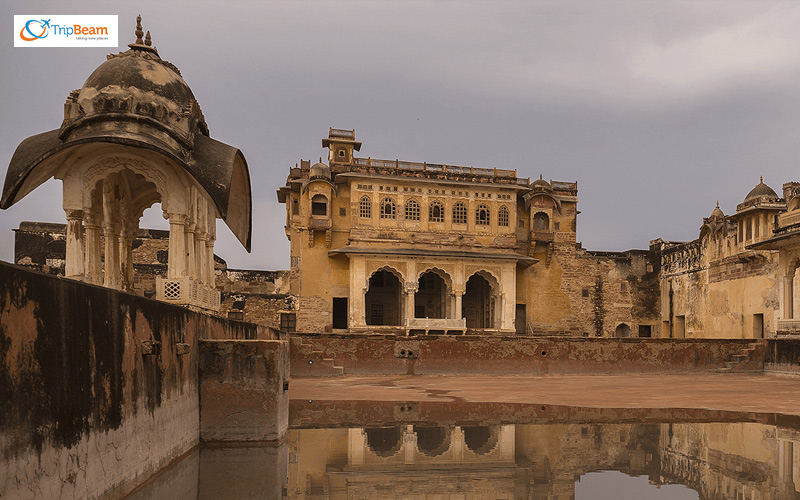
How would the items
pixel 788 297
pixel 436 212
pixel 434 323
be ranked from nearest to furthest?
pixel 788 297 < pixel 434 323 < pixel 436 212

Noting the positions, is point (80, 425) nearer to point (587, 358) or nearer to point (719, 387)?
point (719, 387)

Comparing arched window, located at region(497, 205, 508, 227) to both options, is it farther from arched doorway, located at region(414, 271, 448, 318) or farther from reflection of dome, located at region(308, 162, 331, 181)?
reflection of dome, located at region(308, 162, 331, 181)

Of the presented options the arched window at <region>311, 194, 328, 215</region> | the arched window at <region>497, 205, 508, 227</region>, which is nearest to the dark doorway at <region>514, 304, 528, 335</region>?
the arched window at <region>497, 205, 508, 227</region>

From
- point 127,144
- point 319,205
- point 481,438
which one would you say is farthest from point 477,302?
point 481,438

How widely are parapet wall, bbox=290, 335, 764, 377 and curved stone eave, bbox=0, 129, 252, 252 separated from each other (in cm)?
702

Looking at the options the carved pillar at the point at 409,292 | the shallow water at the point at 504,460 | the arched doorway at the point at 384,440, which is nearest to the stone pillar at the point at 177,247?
the shallow water at the point at 504,460

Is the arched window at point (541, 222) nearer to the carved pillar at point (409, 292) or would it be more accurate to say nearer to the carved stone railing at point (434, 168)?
the carved stone railing at point (434, 168)

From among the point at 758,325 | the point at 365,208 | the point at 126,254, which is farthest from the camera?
the point at 365,208

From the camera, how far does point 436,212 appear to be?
99.1ft

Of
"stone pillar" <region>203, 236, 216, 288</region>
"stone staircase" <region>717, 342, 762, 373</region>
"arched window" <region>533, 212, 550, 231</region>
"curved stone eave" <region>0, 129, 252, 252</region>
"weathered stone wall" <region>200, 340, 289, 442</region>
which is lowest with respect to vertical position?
"stone staircase" <region>717, 342, 762, 373</region>

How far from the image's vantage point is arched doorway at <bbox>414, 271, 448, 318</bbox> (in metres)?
32.4

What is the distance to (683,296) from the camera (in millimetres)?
32469

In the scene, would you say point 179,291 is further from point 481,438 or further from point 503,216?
point 503,216

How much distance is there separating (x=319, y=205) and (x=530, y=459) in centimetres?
2391
